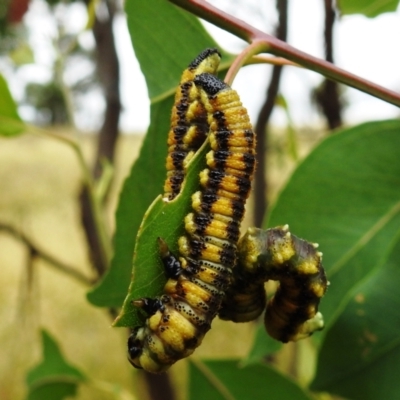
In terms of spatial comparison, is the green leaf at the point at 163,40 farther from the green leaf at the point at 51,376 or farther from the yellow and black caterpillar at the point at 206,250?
the green leaf at the point at 51,376

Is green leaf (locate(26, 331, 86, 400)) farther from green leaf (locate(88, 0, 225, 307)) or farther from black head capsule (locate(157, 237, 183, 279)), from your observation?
black head capsule (locate(157, 237, 183, 279))

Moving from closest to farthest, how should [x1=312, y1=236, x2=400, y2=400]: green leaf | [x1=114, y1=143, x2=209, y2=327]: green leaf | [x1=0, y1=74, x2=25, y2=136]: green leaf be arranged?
1. [x1=114, y1=143, x2=209, y2=327]: green leaf
2. [x1=312, y1=236, x2=400, y2=400]: green leaf
3. [x1=0, y1=74, x2=25, y2=136]: green leaf

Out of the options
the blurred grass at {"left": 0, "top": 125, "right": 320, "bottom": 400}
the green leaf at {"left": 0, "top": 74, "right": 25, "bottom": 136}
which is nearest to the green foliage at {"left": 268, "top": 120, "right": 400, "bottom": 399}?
the green leaf at {"left": 0, "top": 74, "right": 25, "bottom": 136}

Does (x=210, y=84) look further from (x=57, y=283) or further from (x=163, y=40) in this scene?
(x=57, y=283)

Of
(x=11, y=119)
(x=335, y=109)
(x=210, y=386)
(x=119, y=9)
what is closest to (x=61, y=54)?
(x=11, y=119)

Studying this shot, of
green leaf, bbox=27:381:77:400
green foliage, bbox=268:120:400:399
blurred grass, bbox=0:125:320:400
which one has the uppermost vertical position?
green foliage, bbox=268:120:400:399

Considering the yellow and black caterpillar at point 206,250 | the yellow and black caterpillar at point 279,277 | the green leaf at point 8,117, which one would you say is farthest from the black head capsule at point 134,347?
the green leaf at point 8,117

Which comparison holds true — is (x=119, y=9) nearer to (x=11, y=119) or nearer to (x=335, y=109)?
(x=335, y=109)
